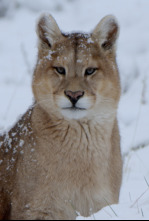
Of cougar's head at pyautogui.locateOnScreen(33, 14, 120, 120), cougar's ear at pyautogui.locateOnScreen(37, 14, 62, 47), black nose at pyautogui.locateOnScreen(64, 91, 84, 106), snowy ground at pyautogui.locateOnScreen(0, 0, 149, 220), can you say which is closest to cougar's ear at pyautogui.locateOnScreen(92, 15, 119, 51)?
cougar's head at pyautogui.locateOnScreen(33, 14, 120, 120)

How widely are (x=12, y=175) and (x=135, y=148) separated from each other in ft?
11.4

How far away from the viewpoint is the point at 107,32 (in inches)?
217

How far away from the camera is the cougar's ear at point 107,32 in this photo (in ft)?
17.9

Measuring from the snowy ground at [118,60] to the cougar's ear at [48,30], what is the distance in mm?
1799

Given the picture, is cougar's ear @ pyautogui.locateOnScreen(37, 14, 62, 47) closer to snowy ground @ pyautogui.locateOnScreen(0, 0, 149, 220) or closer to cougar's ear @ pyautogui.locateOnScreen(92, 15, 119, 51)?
cougar's ear @ pyautogui.locateOnScreen(92, 15, 119, 51)

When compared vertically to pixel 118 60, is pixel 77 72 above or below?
below

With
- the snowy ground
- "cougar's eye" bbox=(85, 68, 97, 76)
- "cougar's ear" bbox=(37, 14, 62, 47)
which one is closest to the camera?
"cougar's eye" bbox=(85, 68, 97, 76)

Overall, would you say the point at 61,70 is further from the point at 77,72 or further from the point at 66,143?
the point at 66,143

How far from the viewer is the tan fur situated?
4949 millimetres

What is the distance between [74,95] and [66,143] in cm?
60

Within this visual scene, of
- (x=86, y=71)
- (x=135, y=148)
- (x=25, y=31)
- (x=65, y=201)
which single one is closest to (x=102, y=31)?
(x=86, y=71)

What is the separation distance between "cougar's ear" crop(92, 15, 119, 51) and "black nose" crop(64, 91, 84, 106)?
2.79 feet

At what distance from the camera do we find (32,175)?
5000mm

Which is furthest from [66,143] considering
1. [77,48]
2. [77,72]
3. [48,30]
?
[48,30]
